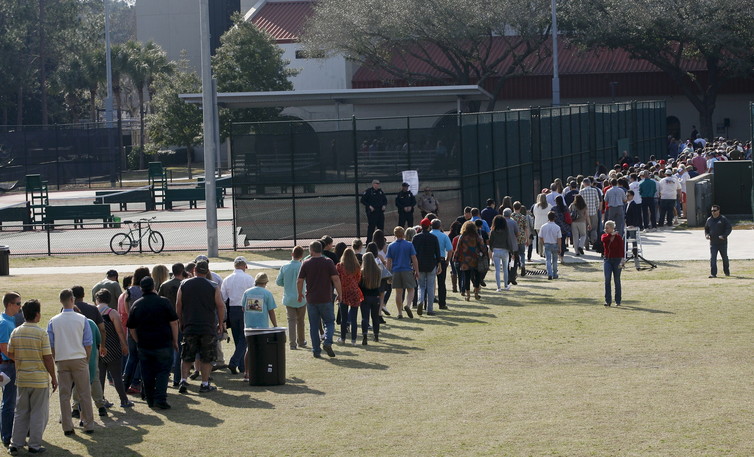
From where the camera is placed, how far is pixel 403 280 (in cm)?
1936

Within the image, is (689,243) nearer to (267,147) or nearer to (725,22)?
(267,147)

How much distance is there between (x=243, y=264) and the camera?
15289mm

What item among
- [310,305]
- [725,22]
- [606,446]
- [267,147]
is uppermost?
[725,22]

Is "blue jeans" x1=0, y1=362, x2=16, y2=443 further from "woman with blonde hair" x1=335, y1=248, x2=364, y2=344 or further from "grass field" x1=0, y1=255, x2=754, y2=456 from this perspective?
"woman with blonde hair" x1=335, y1=248, x2=364, y2=344

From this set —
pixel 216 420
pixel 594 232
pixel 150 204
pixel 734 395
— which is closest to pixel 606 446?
pixel 734 395

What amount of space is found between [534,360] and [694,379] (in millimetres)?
2420

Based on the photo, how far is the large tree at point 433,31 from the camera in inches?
2557

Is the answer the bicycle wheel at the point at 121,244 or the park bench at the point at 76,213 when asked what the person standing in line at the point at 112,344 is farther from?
the park bench at the point at 76,213

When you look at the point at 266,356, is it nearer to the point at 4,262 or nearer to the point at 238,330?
the point at 238,330

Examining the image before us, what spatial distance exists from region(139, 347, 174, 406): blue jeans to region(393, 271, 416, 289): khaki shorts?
21.9 feet

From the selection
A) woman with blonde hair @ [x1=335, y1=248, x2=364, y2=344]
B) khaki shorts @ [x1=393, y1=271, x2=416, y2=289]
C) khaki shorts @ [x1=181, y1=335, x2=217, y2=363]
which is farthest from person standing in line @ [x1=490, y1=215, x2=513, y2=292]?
khaki shorts @ [x1=181, y1=335, x2=217, y2=363]

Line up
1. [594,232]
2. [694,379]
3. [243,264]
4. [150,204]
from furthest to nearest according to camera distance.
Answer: [150,204]
[594,232]
[243,264]
[694,379]

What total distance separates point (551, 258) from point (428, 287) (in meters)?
4.62

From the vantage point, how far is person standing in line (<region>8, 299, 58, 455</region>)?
11219 millimetres
